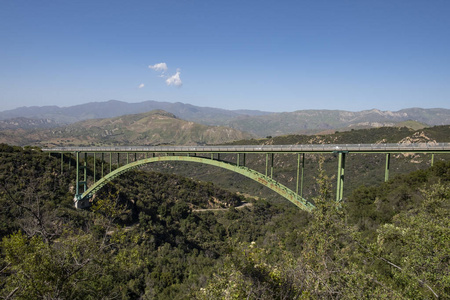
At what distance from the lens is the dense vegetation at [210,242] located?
6.51 metres

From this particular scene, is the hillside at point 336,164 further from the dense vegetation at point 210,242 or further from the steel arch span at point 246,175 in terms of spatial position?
the dense vegetation at point 210,242

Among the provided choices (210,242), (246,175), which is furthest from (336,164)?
(246,175)

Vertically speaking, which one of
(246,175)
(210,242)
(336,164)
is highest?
(246,175)

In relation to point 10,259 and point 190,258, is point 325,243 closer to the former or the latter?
point 10,259

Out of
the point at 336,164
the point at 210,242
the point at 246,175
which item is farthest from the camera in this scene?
the point at 336,164

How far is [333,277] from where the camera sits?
21.1ft

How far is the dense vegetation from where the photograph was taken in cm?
651

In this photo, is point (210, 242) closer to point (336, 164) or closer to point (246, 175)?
A: point (246, 175)

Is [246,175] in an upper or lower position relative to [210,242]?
upper

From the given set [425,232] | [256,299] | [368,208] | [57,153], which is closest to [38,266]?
[256,299]

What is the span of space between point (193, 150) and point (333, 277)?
25420 millimetres

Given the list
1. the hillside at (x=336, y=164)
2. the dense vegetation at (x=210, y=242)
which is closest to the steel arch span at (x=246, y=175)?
the dense vegetation at (x=210, y=242)

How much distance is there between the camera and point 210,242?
37.4 meters

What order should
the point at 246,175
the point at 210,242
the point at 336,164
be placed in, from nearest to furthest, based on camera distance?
the point at 246,175
the point at 210,242
the point at 336,164
